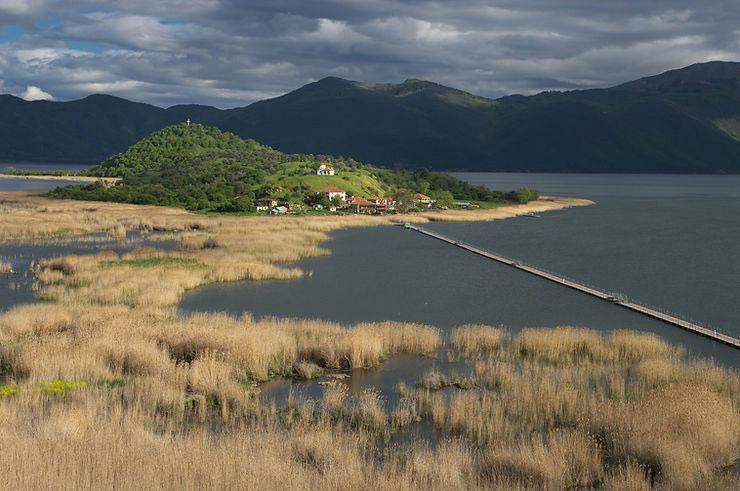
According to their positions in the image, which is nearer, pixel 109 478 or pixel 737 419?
pixel 109 478

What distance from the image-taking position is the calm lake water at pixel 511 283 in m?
45.6

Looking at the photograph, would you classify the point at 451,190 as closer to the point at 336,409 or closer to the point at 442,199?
the point at 442,199

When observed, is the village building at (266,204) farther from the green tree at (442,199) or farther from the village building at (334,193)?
the green tree at (442,199)

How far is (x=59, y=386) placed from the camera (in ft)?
78.1

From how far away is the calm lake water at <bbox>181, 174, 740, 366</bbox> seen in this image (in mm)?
45556

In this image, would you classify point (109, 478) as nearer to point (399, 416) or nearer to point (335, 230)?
point (399, 416)

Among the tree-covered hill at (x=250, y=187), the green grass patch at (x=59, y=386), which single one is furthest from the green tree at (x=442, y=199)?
the green grass patch at (x=59, y=386)

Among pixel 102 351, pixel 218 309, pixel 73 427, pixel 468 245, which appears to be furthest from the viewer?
pixel 468 245

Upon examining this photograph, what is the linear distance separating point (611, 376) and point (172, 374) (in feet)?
54.5

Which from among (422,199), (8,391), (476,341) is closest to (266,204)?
(422,199)

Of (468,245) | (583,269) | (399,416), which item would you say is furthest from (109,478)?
(468,245)

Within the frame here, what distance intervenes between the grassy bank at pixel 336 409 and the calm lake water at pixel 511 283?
8.59 meters

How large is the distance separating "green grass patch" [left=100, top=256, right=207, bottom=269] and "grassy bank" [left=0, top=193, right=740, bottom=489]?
17.1 metres

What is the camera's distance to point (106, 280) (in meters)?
50.1
